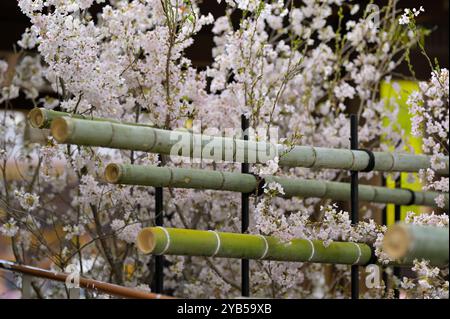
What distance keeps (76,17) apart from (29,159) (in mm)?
1491

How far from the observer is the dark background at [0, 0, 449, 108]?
561 cm

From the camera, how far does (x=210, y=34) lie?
19.5 ft

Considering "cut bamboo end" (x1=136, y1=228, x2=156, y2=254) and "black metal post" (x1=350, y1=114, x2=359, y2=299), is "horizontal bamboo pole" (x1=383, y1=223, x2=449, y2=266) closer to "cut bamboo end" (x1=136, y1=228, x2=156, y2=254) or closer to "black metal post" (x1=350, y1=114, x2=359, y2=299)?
"cut bamboo end" (x1=136, y1=228, x2=156, y2=254)

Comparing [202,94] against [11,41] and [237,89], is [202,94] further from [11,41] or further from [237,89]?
[11,41]

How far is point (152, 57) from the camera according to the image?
12.1 feet

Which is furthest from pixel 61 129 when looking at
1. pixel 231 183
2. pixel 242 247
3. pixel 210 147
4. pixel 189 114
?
pixel 189 114

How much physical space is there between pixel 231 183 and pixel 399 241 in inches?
58.3

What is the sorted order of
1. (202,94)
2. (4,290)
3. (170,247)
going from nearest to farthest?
(170,247) < (202,94) < (4,290)

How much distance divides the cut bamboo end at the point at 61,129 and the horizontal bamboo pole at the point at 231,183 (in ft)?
1.21

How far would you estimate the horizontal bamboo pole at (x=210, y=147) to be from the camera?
7.92 feet

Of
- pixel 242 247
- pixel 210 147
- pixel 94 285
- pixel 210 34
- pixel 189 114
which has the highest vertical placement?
pixel 210 34

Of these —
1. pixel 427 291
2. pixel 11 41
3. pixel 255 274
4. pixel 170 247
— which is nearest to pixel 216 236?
pixel 170 247

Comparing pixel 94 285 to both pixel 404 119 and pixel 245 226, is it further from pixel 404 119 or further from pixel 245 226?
pixel 404 119

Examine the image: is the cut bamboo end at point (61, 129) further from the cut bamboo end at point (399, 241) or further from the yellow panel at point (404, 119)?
the yellow panel at point (404, 119)
